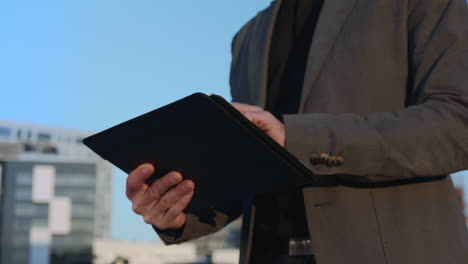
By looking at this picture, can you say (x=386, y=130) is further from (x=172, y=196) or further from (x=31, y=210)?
(x=31, y=210)

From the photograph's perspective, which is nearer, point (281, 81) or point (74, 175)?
point (281, 81)

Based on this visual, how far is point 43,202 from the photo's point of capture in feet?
241

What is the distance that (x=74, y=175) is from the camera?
7762 centimetres

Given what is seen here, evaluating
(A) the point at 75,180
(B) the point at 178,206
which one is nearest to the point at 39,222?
(A) the point at 75,180

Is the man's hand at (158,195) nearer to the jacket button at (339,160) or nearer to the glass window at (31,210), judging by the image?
the jacket button at (339,160)

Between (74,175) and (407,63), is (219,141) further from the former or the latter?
(74,175)

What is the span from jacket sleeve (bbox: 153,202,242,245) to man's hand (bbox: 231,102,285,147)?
55 centimetres

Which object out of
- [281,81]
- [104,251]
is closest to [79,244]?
[104,251]

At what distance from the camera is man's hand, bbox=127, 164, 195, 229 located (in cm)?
148

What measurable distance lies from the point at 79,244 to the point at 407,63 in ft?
260

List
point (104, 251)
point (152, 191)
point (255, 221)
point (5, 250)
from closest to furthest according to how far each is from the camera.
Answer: point (152, 191), point (255, 221), point (5, 250), point (104, 251)

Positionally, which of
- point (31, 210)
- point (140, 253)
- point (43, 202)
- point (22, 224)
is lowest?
point (140, 253)

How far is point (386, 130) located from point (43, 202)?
75601 mm

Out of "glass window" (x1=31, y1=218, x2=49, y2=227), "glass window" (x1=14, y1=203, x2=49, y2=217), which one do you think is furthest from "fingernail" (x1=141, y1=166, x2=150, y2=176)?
"glass window" (x1=14, y1=203, x2=49, y2=217)
